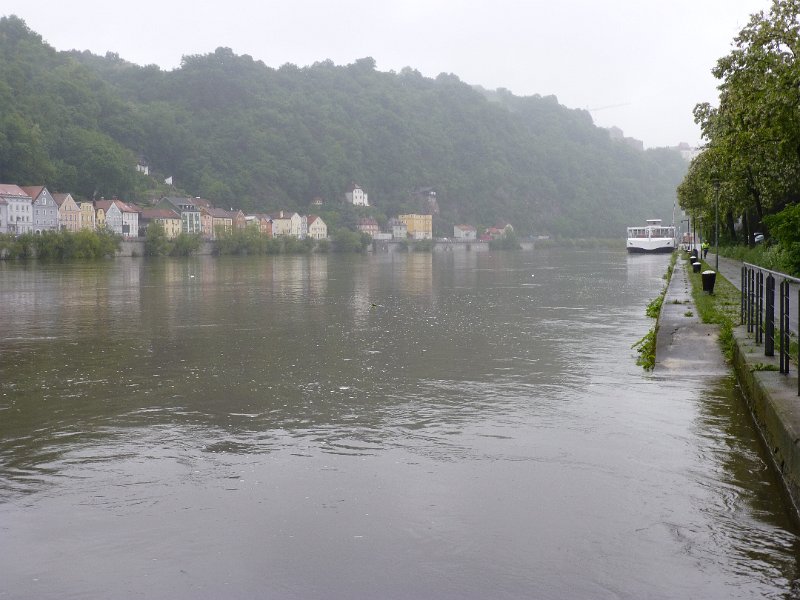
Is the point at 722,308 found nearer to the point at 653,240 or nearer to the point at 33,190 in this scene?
the point at 653,240

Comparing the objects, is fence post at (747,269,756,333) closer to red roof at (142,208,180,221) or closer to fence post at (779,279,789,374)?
fence post at (779,279,789,374)

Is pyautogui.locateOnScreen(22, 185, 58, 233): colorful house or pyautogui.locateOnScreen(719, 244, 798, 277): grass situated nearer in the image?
pyautogui.locateOnScreen(719, 244, 798, 277): grass

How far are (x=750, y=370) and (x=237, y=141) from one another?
531 ft

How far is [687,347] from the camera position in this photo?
13.4m

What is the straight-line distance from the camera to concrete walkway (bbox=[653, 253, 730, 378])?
12.3 metres

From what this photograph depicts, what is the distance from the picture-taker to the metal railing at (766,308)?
875cm

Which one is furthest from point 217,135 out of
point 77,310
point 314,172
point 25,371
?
point 25,371

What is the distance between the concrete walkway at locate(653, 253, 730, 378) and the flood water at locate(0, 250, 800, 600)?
2.17ft

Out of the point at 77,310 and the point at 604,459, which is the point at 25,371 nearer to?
the point at 604,459

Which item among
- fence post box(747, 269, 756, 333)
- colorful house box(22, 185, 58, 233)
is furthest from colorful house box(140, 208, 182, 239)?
fence post box(747, 269, 756, 333)

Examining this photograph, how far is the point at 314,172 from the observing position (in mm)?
175125

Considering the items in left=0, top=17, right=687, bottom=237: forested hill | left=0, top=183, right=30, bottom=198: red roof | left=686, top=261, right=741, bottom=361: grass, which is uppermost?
left=0, top=17, right=687, bottom=237: forested hill

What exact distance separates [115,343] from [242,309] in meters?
8.10

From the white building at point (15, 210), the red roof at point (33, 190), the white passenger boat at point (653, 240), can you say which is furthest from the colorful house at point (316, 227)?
the white passenger boat at point (653, 240)
